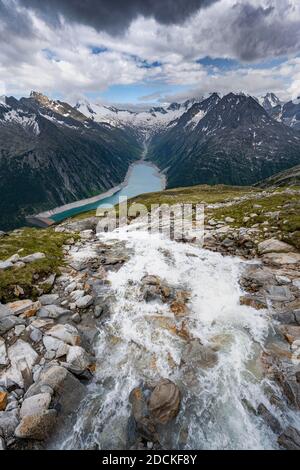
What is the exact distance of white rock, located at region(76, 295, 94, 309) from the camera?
18.7 metres

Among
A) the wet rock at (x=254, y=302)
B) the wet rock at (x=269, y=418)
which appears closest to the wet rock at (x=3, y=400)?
the wet rock at (x=269, y=418)

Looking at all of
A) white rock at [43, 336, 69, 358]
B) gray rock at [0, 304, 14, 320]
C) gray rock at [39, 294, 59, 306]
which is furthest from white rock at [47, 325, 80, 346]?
gray rock at [0, 304, 14, 320]

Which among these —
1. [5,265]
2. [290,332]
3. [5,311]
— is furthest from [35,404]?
[290,332]

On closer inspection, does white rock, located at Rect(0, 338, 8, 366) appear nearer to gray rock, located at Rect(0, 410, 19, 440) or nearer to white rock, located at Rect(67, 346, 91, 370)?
gray rock, located at Rect(0, 410, 19, 440)

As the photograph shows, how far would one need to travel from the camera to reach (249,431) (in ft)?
37.6

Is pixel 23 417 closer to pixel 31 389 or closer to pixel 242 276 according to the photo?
pixel 31 389

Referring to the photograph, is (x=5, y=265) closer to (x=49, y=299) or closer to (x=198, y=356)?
(x=49, y=299)

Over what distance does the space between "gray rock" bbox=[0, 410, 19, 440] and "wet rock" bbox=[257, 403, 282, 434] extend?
10589 millimetres

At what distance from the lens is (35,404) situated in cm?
1124

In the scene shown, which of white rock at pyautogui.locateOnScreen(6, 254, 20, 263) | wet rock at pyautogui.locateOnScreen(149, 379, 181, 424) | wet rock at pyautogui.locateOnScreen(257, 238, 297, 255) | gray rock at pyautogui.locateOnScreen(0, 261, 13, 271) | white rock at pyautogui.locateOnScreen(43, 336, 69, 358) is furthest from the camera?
wet rock at pyautogui.locateOnScreen(257, 238, 297, 255)

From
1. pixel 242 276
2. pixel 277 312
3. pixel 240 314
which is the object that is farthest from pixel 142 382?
pixel 242 276

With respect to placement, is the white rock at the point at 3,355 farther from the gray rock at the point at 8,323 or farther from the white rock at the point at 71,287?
the white rock at the point at 71,287

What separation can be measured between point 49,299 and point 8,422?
8966mm

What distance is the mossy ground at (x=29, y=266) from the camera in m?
18.6
